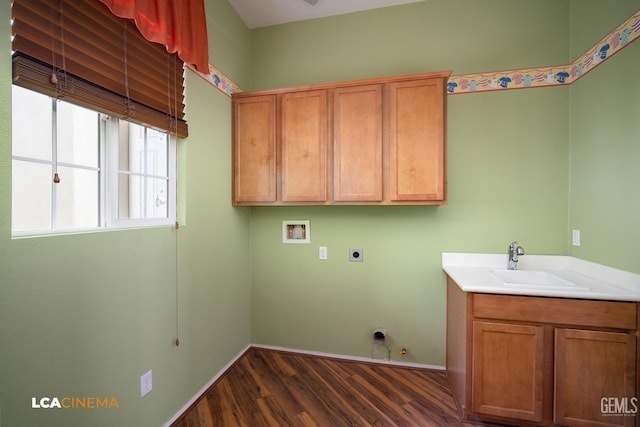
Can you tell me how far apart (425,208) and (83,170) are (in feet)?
7.47

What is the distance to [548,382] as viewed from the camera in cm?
155

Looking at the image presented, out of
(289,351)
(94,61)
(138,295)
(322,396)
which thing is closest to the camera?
(94,61)

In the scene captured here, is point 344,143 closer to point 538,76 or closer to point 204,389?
point 538,76

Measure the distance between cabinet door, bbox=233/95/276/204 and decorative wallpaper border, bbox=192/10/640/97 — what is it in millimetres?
235

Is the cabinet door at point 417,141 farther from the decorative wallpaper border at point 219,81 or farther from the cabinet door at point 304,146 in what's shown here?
the decorative wallpaper border at point 219,81

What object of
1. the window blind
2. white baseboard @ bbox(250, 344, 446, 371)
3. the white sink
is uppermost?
the window blind

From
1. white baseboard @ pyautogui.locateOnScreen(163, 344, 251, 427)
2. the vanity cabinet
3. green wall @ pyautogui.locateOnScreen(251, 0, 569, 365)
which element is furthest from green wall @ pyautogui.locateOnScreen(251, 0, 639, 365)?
the vanity cabinet

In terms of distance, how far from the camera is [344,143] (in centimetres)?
209

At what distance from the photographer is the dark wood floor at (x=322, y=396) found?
1.70 m

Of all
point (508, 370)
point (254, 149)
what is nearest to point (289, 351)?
point (508, 370)

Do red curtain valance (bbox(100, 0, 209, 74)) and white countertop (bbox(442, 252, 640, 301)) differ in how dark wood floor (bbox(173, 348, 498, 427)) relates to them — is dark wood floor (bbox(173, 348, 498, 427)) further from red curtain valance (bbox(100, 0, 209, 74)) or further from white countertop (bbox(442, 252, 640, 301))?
red curtain valance (bbox(100, 0, 209, 74))

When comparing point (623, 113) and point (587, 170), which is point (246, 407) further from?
point (623, 113)

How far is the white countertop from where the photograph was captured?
4.91 ft

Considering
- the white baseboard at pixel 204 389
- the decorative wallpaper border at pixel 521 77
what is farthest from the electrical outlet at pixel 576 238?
the white baseboard at pixel 204 389
